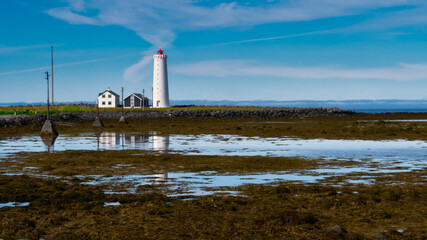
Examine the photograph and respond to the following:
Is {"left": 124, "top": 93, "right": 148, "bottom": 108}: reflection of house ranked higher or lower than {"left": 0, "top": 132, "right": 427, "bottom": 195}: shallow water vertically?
higher

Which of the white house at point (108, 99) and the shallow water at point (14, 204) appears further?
the white house at point (108, 99)

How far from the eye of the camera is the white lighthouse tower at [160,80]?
102375 millimetres

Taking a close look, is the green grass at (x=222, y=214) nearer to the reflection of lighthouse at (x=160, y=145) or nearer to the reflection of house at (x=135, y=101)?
the reflection of lighthouse at (x=160, y=145)

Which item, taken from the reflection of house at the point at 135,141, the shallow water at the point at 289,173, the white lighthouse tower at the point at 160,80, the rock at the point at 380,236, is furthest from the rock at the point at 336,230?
the white lighthouse tower at the point at 160,80

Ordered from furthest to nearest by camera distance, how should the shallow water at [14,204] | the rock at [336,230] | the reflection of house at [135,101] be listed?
the reflection of house at [135,101], the shallow water at [14,204], the rock at [336,230]

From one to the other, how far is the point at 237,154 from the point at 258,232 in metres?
13.6

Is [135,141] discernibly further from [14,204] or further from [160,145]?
[14,204]

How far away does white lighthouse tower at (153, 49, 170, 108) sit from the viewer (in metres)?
102

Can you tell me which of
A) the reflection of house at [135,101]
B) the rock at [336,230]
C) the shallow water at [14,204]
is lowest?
the shallow water at [14,204]

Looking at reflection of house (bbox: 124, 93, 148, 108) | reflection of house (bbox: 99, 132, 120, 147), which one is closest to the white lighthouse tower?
reflection of house (bbox: 124, 93, 148, 108)

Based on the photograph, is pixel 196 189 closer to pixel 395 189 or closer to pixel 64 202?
pixel 64 202

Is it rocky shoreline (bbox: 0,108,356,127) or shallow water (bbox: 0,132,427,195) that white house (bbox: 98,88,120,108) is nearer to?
rocky shoreline (bbox: 0,108,356,127)

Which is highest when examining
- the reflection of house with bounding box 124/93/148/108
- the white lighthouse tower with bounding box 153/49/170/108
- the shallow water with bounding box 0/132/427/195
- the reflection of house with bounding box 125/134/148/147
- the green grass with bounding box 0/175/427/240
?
the white lighthouse tower with bounding box 153/49/170/108

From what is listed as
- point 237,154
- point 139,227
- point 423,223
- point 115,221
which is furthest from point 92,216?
point 237,154
